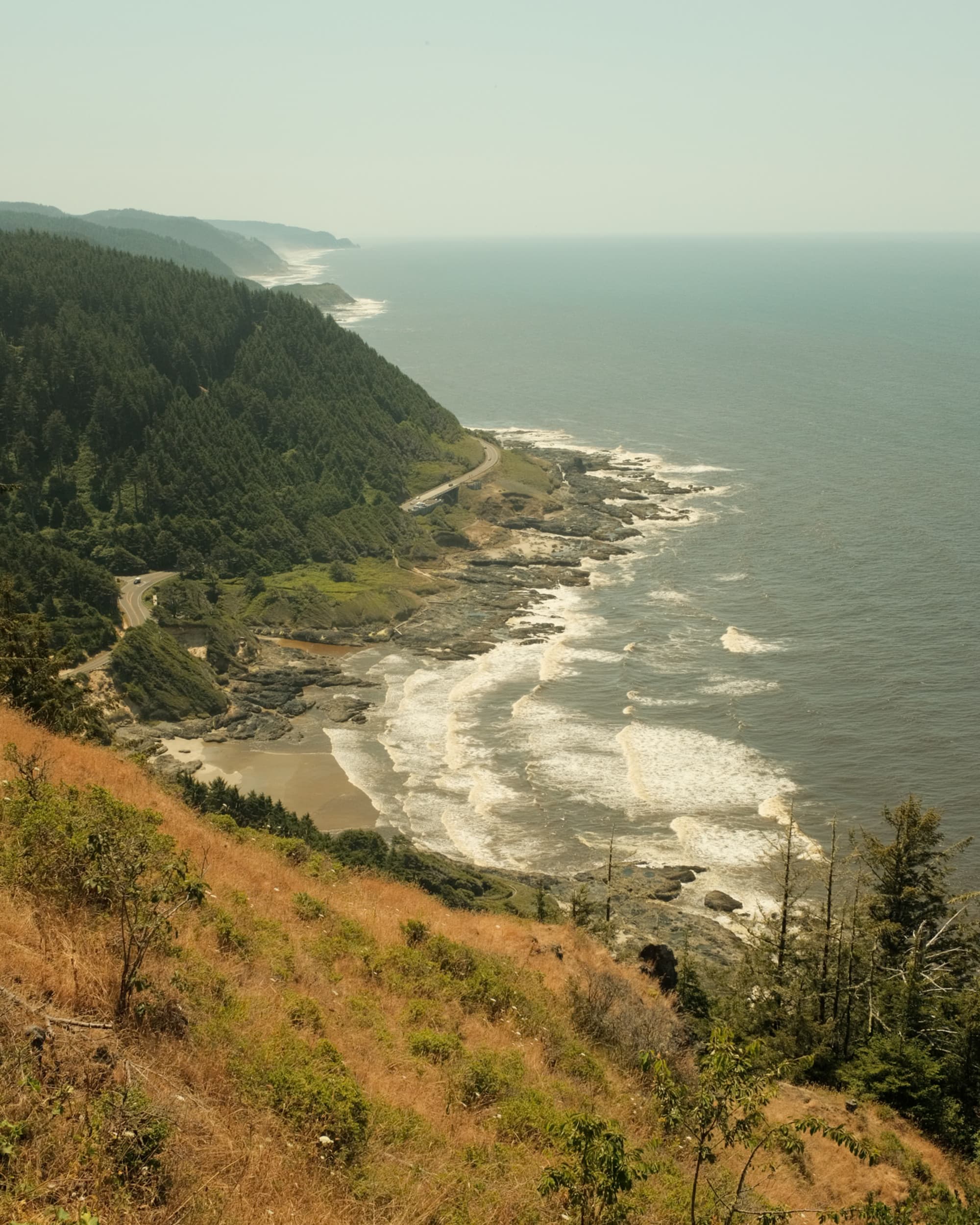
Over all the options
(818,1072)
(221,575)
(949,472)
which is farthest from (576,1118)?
(949,472)

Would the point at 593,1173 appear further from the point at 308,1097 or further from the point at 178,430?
the point at 178,430

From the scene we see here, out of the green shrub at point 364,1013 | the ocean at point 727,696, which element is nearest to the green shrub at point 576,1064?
the green shrub at point 364,1013

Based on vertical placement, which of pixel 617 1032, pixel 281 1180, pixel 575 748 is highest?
pixel 281 1180

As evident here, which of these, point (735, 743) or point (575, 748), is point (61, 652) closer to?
point (575, 748)

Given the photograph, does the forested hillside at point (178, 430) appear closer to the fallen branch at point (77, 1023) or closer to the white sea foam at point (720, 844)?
the white sea foam at point (720, 844)

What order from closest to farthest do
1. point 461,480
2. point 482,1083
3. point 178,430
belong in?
point 482,1083 < point 178,430 < point 461,480

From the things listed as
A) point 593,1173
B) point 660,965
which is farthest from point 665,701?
point 593,1173

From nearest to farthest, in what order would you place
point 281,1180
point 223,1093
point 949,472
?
point 281,1180 < point 223,1093 < point 949,472
